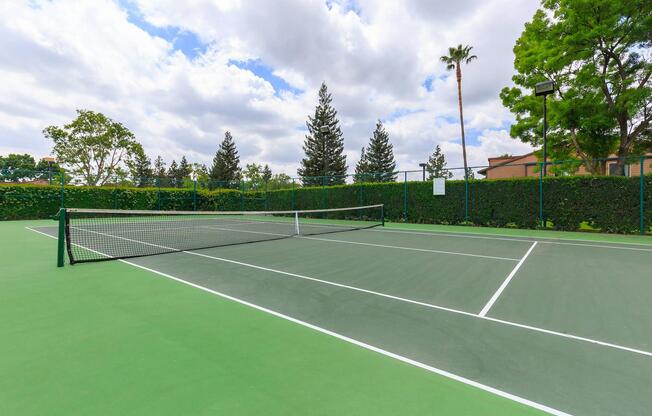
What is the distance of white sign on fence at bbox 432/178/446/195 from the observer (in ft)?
55.0

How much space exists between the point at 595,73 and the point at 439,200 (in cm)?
1046

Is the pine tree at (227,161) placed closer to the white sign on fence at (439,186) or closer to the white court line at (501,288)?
the white sign on fence at (439,186)

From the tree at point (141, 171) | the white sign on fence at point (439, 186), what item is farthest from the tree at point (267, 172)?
the white sign on fence at point (439, 186)

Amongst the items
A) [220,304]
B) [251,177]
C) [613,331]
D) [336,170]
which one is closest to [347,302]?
[220,304]

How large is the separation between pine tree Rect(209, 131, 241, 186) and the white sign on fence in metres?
51.1

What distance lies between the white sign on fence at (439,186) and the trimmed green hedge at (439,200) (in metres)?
0.25

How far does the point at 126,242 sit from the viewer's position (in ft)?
31.9

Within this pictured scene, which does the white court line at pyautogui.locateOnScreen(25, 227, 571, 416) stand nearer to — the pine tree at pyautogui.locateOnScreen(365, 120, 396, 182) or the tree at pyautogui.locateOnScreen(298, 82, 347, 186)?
the tree at pyautogui.locateOnScreen(298, 82, 347, 186)

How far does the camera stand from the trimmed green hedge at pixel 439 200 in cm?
1245

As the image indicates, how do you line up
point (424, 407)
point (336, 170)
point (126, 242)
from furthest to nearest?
point (336, 170) → point (126, 242) → point (424, 407)

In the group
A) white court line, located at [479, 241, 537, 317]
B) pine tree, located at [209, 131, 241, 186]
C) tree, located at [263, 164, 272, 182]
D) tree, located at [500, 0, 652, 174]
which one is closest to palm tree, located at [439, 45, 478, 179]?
tree, located at [500, 0, 652, 174]

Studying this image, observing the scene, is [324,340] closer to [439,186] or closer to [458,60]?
[439,186]

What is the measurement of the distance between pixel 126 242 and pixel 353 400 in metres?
10.1

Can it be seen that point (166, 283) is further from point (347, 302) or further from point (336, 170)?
point (336, 170)
